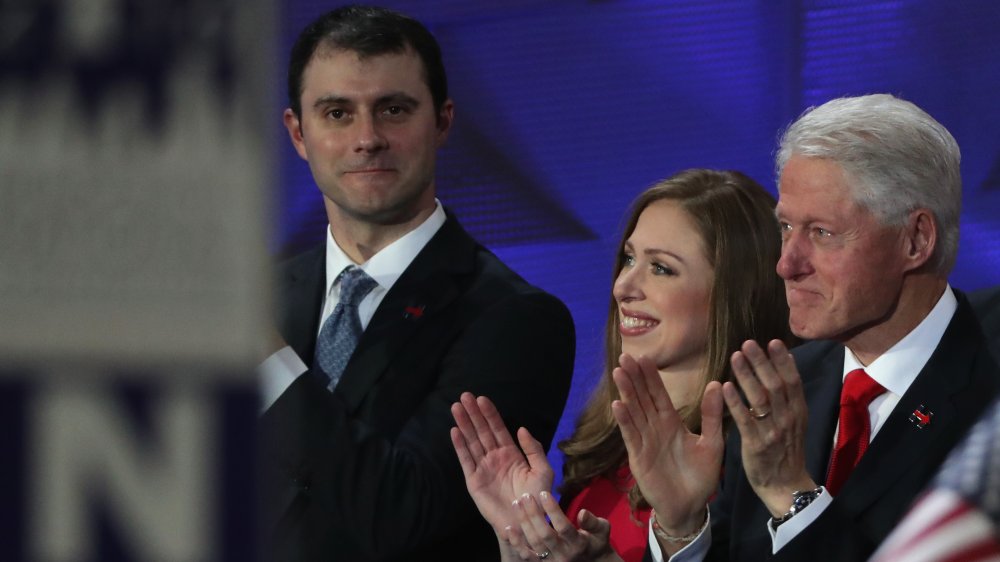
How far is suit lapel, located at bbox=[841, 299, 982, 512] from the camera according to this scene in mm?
1667

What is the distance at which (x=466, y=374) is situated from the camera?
84.2 inches

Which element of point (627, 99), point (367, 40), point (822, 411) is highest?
point (367, 40)

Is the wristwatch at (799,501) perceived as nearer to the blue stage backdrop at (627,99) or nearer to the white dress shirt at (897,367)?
the white dress shirt at (897,367)

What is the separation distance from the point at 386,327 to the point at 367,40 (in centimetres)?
52

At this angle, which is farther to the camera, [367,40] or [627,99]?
[627,99]

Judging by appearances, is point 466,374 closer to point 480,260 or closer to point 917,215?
point 480,260

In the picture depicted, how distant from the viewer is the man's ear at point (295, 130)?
238 cm

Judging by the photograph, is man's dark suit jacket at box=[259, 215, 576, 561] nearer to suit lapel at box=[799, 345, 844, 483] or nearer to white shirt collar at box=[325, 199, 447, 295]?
white shirt collar at box=[325, 199, 447, 295]

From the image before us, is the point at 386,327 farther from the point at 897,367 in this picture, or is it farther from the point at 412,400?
the point at 897,367

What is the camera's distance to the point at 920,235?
5.86 ft

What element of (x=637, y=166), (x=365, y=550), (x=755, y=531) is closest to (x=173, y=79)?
(x=755, y=531)

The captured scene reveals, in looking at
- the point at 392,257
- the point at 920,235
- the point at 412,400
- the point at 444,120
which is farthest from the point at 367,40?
the point at 920,235

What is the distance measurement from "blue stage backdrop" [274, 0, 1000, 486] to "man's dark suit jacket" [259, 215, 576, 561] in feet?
0.87

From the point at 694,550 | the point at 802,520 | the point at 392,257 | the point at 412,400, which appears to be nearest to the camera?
the point at 802,520
